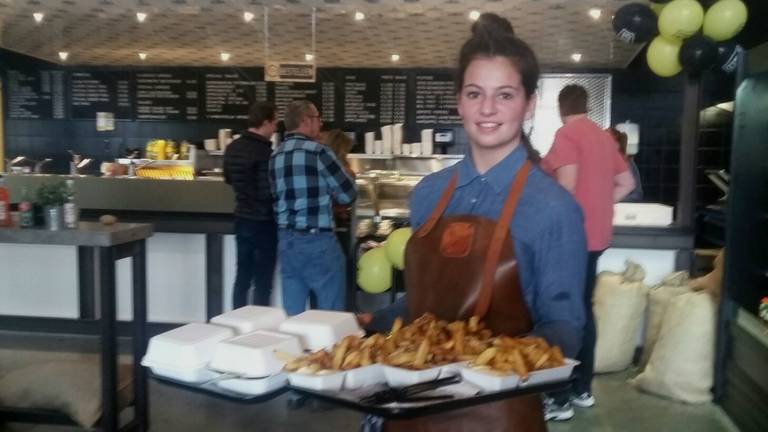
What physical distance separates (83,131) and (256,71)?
2465 millimetres

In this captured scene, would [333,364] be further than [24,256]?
No

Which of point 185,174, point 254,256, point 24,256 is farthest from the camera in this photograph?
point 185,174

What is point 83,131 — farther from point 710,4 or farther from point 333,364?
point 333,364

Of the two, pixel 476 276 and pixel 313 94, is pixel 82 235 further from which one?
pixel 313 94

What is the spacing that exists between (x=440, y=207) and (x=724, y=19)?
334cm

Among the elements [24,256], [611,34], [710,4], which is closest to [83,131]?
[24,256]

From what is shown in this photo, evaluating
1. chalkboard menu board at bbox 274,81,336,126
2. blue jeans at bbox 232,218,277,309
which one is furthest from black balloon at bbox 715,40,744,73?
chalkboard menu board at bbox 274,81,336,126

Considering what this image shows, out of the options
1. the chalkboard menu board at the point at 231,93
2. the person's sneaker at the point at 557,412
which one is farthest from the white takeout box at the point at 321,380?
the chalkboard menu board at the point at 231,93

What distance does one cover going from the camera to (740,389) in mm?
3850

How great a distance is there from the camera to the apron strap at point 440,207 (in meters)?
1.60

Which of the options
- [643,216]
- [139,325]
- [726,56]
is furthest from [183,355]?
[643,216]

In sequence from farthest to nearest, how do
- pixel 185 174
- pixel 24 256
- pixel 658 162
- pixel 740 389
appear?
pixel 658 162 → pixel 185 174 → pixel 24 256 → pixel 740 389

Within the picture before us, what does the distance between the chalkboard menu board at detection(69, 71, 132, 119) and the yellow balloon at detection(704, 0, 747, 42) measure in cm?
741

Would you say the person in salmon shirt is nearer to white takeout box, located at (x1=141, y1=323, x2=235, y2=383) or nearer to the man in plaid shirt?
the man in plaid shirt
